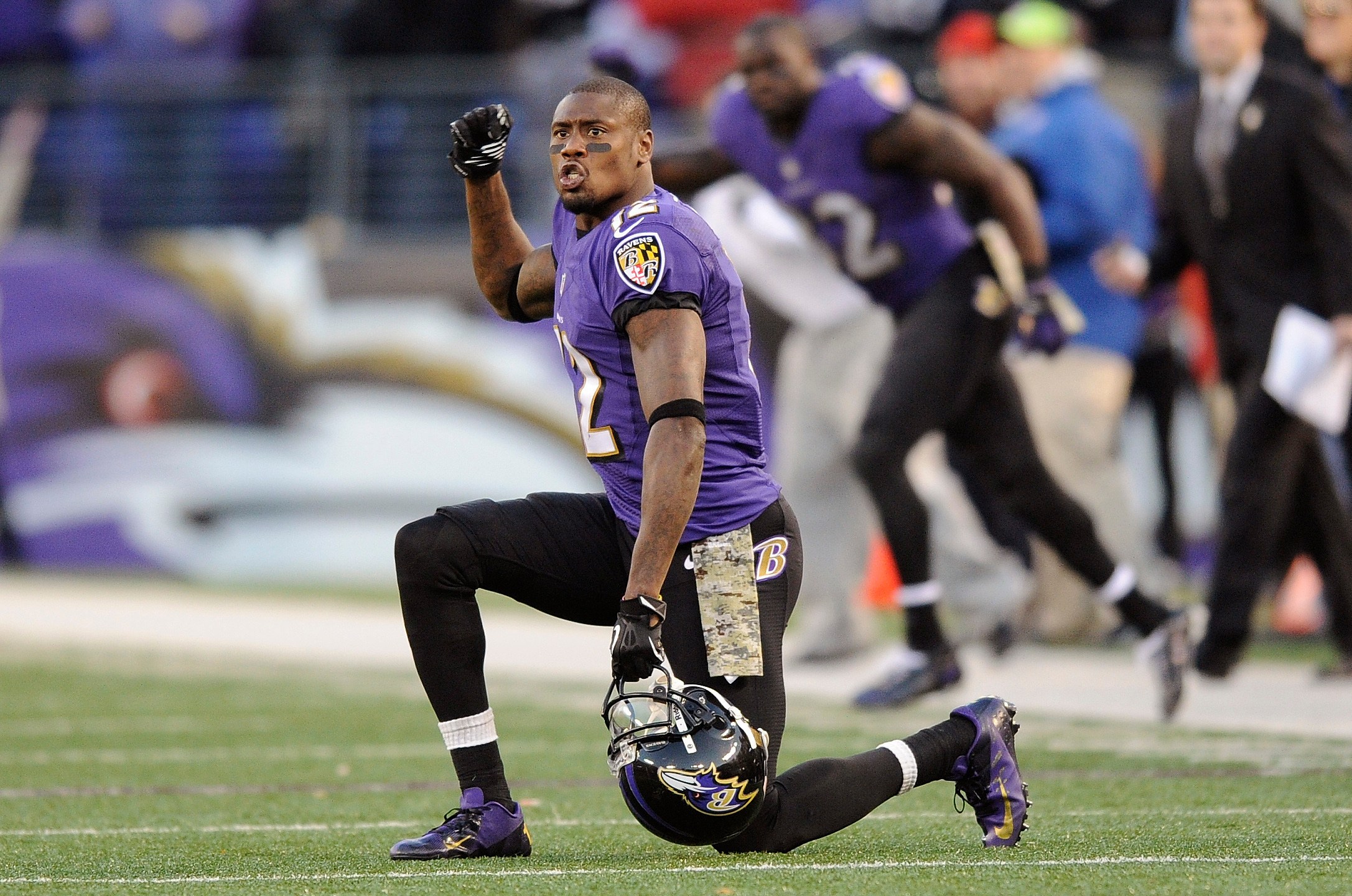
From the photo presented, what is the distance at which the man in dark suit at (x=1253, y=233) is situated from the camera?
22.6 ft

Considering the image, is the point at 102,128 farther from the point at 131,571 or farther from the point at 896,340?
the point at 896,340

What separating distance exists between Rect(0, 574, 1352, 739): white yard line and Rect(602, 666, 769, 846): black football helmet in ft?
8.80

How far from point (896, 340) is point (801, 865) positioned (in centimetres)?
324

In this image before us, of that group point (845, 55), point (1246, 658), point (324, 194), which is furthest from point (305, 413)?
point (1246, 658)

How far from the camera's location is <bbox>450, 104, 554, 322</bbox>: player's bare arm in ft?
14.8

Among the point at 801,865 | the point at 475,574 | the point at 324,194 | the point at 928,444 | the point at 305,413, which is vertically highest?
the point at 324,194

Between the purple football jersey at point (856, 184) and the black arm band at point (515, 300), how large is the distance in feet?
7.58

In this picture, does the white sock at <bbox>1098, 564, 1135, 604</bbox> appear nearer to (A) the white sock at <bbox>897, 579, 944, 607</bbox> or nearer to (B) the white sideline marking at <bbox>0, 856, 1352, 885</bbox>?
(A) the white sock at <bbox>897, 579, 944, 607</bbox>

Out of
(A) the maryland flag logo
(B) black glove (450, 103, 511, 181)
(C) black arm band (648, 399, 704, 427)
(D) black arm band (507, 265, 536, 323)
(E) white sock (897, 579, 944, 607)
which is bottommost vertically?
(E) white sock (897, 579, 944, 607)

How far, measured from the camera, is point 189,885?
3.76m

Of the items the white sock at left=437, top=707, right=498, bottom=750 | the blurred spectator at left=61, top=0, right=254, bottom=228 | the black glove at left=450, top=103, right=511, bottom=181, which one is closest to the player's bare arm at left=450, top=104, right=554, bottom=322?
the black glove at left=450, top=103, right=511, bottom=181

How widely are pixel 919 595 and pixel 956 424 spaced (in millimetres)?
599

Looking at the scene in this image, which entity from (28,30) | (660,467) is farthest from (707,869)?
(28,30)

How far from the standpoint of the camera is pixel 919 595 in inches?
269
